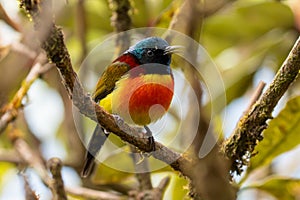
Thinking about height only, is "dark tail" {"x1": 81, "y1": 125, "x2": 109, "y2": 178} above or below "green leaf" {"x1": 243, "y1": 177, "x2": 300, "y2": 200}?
above

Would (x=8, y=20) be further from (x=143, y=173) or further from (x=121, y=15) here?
(x=143, y=173)

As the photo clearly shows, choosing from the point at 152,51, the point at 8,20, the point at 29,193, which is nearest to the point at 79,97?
the point at 29,193

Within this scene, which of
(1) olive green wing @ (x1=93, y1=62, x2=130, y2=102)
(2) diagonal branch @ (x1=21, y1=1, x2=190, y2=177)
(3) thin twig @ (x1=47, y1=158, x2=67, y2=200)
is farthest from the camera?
(1) olive green wing @ (x1=93, y1=62, x2=130, y2=102)

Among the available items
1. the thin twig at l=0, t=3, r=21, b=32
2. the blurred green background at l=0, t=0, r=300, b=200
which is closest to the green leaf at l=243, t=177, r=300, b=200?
the blurred green background at l=0, t=0, r=300, b=200

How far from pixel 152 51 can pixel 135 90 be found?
391 mm

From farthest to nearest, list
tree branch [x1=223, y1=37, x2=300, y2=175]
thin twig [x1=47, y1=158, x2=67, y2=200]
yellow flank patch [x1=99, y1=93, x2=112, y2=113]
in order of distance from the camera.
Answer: yellow flank patch [x1=99, y1=93, x2=112, y2=113]
thin twig [x1=47, y1=158, x2=67, y2=200]
tree branch [x1=223, y1=37, x2=300, y2=175]

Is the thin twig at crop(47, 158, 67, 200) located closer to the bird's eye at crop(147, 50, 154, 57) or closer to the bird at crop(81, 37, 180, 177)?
the bird at crop(81, 37, 180, 177)

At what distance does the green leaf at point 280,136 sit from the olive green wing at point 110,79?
2.35 ft

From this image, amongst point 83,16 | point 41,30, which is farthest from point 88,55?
point 41,30

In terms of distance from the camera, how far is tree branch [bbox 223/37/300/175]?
66.2 inches

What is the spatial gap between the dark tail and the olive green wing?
0.18 meters

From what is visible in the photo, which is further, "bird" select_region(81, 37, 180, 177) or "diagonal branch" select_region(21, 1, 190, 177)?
"bird" select_region(81, 37, 180, 177)

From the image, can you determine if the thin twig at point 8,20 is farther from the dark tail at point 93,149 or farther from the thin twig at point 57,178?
the thin twig at point 57,178

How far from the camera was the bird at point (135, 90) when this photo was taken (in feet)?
8.73
